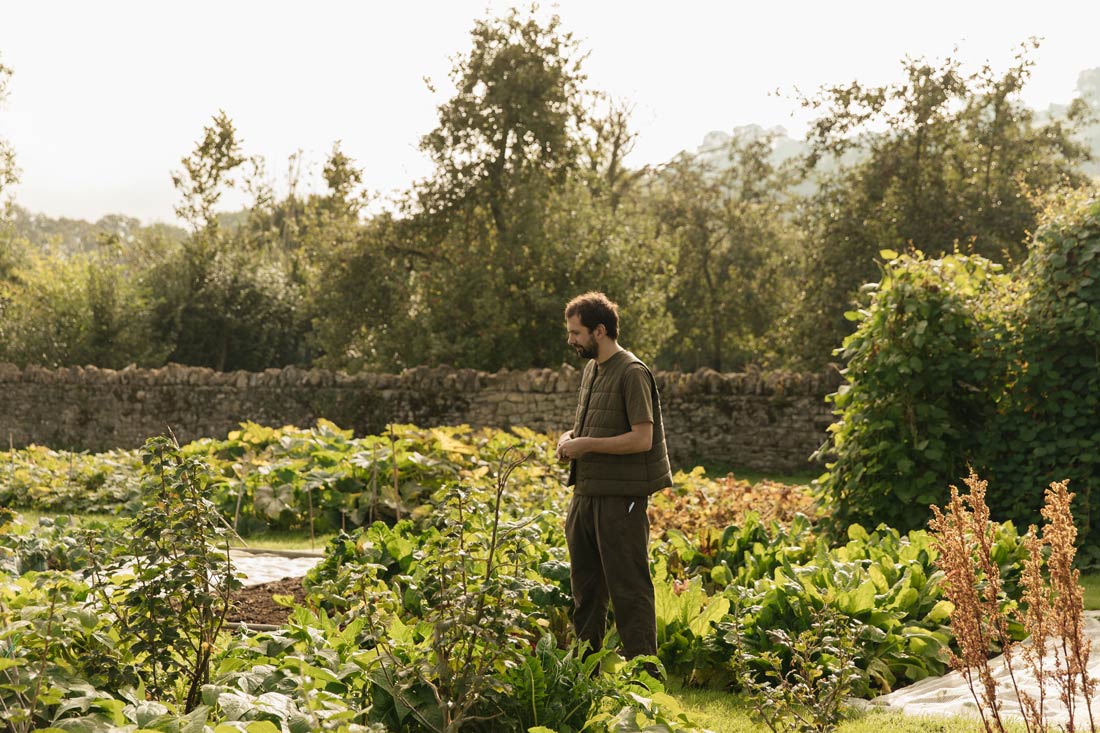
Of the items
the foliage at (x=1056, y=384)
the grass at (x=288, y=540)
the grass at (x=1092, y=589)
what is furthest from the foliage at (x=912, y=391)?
the grass at (x=288, y=540)

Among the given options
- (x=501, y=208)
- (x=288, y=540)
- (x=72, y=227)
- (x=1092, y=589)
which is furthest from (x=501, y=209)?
(x=72, y=227)

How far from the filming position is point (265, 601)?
6914 millimetres

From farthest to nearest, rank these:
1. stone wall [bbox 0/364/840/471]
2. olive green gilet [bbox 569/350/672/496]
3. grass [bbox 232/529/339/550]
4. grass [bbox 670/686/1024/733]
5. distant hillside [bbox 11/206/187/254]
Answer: distant hillside [bbox 11/206/187/254]
stone wall [bbox 0/364/840/471]
grass [bbox 232/529/339/550]
olive green gilet [bbox 569/350/672/496]
grass [bbox 670/686/1024/733]

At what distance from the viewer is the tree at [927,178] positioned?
20.0 metres

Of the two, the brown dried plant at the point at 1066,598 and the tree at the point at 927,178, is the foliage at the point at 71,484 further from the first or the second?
the tree at the point at 927,178

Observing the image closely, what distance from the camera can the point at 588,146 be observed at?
69.8 ft

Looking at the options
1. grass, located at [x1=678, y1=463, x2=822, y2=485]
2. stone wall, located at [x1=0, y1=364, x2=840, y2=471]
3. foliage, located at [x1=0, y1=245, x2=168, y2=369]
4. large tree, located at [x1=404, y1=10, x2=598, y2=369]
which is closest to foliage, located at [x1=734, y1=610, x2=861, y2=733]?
grass, located at [x1=678, y1=463, x2=822, y2=485]

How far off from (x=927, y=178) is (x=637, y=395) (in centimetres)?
1796

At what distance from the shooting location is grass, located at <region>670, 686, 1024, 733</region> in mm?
4500

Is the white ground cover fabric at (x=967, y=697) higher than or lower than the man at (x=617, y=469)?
lower

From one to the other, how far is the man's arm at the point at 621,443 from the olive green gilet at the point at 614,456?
10cm

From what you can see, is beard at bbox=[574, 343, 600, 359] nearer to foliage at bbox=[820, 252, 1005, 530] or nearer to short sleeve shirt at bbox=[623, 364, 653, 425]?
→ short sleeve shirt at bbox=[623, 364, 653, 425]

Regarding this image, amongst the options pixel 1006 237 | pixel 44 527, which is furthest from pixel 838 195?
pixel 44 527

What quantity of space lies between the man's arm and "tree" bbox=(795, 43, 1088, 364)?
16029mm
